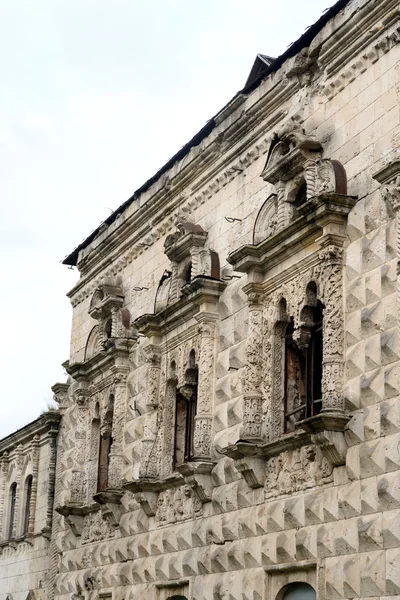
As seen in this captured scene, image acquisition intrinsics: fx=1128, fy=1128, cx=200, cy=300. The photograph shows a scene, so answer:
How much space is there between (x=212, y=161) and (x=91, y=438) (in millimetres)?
5846

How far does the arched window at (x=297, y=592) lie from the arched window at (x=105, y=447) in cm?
659

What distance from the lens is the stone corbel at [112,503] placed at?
57.8ft

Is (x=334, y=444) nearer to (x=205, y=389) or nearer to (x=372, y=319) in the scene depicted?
(x=372, y=319)

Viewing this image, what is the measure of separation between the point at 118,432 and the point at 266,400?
16.9ft

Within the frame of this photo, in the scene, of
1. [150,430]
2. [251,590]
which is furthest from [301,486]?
[150,430]

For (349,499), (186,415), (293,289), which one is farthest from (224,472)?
(349,499)

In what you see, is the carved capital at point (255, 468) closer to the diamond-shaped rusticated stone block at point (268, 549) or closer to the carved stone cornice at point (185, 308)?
the diamond-shaped rusticated stone block at point (268, 549)

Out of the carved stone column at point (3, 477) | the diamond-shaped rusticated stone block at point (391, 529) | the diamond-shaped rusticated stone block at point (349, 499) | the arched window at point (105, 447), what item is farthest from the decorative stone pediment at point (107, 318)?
the diamond-shaped rusticated stone block at point (391, 529)

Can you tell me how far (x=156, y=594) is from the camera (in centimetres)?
1588

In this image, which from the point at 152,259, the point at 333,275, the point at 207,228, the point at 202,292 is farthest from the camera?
the point at 152,259

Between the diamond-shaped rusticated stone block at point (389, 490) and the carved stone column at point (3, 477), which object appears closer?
the diamond-shaped rusticated stone block at point (389, 490)

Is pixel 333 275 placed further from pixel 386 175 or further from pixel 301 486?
pixel 301 486

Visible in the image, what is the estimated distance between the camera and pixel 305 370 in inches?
524

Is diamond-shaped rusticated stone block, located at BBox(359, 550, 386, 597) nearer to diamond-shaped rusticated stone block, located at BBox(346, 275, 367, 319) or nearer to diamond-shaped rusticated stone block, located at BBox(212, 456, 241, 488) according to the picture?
diamond-shaped rusticated stone block, located at BBox(346, 275, 367, 319)
